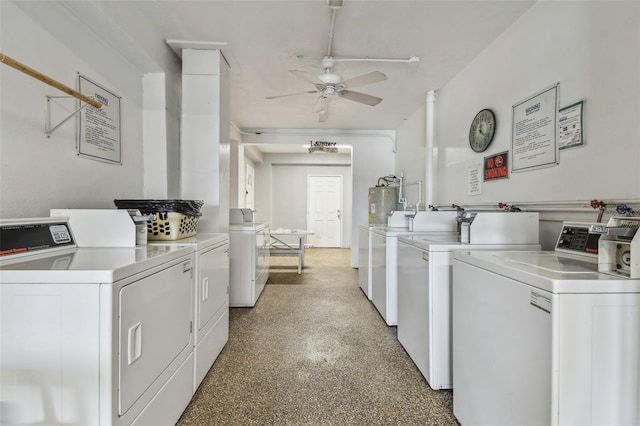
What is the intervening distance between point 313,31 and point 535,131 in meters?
1.79

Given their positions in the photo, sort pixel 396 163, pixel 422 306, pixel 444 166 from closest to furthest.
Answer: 1. pixel 422 306
2. pixel 444 166
3. pixel 396 163

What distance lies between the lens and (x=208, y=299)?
1771 mm

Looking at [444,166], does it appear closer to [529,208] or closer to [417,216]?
[417,216]

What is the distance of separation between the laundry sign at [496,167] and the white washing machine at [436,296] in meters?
0.63

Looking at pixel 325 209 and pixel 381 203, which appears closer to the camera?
pixel 381 203

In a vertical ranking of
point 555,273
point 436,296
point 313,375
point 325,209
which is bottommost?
point 313,375

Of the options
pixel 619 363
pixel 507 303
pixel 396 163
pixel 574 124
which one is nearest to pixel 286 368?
pixel 507 303

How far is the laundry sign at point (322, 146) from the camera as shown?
465 cm

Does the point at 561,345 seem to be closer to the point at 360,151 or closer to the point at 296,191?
the point at 360,151

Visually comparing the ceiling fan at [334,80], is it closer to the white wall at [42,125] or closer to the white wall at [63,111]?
the white wall at [63,111]

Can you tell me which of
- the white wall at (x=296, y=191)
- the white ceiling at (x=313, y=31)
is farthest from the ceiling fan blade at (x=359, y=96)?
the white wall at (x=296, y=191)

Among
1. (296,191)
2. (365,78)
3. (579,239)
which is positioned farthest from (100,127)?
(296,191)

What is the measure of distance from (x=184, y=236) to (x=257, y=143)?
3566 mm

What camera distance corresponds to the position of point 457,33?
2238 mm
